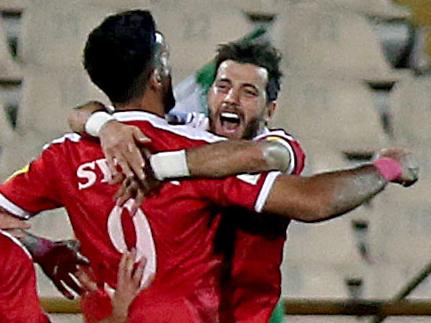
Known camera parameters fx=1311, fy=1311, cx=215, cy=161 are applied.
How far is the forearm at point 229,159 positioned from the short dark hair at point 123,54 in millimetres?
146

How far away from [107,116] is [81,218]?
0.16m

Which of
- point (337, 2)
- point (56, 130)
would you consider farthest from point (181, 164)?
point (337, 2)

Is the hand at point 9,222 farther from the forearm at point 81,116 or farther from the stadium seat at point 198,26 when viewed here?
the stadium seat at point 198,26

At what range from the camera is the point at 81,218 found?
1.93 meters

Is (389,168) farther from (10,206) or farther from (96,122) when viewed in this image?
(10,206)

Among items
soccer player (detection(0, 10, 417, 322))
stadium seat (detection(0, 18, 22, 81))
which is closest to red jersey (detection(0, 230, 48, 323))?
soccer player (detection(0, 10, 417, 322))

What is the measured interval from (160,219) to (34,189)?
0.26 metres

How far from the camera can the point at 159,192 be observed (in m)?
1.86

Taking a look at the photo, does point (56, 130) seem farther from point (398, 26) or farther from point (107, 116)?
point (107, 116)

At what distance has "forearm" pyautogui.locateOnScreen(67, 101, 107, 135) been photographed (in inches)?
78.1

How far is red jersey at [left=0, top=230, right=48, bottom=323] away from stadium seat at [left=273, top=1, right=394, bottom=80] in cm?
238

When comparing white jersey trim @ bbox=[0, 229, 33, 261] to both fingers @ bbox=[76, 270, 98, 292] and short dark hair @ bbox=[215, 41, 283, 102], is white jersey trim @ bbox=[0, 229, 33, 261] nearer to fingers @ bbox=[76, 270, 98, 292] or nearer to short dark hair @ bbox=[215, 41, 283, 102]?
fingers @ bbox=[76, 270, 98, 292]

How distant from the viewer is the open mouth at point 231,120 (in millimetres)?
2174

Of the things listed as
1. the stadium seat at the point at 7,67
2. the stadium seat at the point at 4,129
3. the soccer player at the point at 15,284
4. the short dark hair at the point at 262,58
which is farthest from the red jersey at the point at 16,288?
the stadium seat at the point at 7,67
